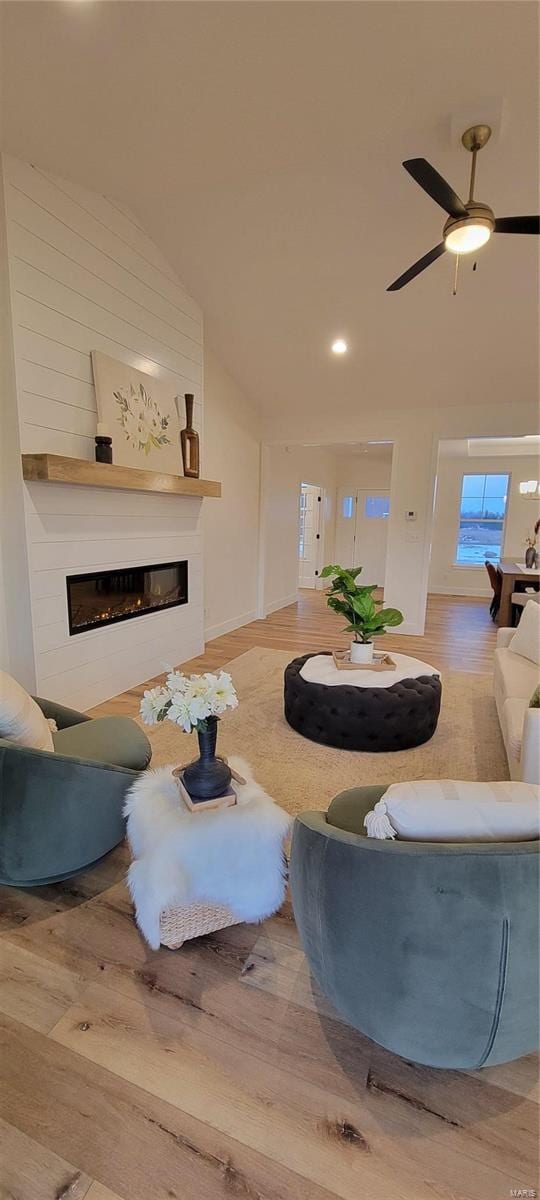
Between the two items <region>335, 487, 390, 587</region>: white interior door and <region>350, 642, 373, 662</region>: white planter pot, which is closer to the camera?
<region>350, 642, 373, 662</region>: white planter pot

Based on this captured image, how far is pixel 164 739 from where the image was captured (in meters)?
3.15

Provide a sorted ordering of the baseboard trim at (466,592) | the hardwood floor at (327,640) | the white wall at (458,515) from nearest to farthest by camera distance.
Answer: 1. the hardwood floor at (327,640)
2. the white wall at (458,515)
3. the baseboard trim at (466,592)

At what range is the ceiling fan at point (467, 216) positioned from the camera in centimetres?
212

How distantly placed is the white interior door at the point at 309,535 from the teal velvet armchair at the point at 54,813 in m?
7.61

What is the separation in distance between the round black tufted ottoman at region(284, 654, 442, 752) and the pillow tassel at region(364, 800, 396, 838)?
→ 1.83 metres

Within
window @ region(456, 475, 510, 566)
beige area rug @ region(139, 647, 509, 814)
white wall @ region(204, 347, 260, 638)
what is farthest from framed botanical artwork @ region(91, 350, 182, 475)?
→ window @ region(456, 475, 510, 566)

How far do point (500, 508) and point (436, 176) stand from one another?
7.93 m

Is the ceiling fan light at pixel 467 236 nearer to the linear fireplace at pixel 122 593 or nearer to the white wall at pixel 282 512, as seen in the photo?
the linear fireplace at pixel 122 593

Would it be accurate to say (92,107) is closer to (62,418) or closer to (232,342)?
(62,418)

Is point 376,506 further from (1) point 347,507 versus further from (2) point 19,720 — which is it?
(2) point 19,720

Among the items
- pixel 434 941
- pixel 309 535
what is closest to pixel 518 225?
pixel 434 941

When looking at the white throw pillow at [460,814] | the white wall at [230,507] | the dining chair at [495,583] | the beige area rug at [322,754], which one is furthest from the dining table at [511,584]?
the white throw pillow at [460,814]

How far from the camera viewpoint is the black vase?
1611mm

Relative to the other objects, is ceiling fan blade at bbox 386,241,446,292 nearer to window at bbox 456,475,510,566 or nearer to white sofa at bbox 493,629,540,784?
white sofa at bbox 493,629,540,784
